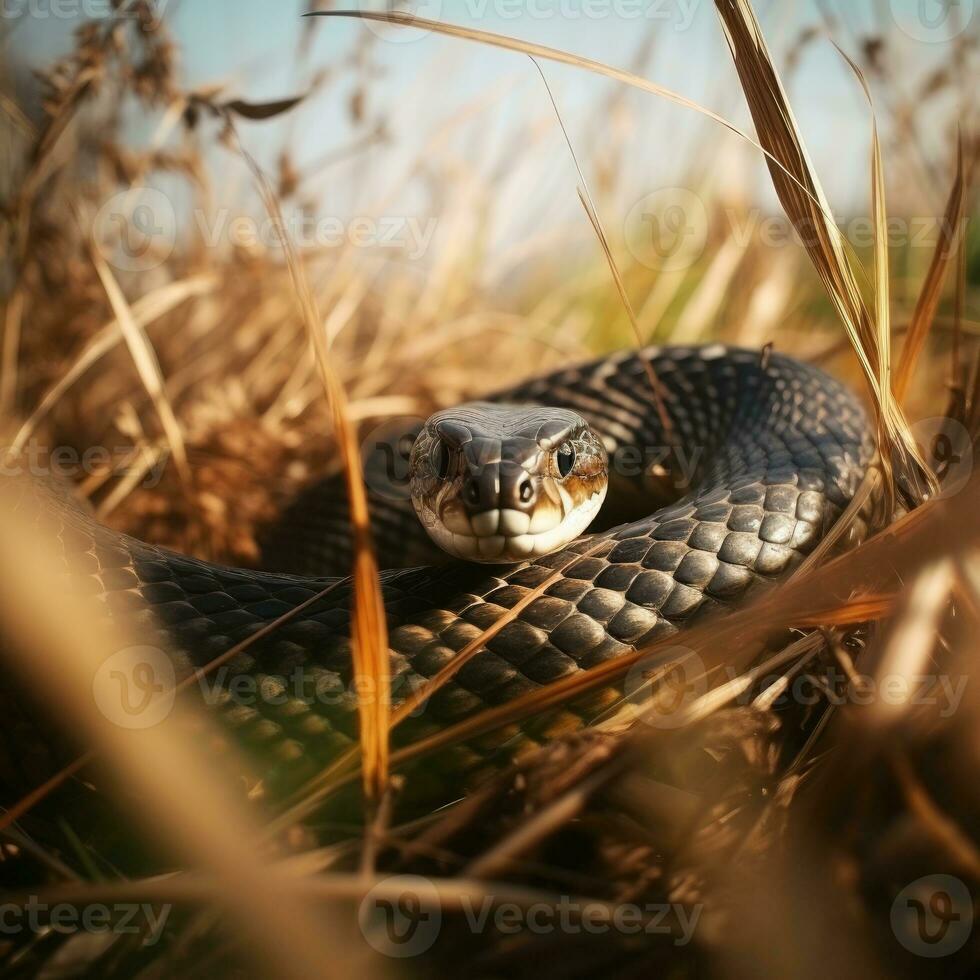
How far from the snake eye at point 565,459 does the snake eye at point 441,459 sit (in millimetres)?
340

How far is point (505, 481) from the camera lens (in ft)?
6.86

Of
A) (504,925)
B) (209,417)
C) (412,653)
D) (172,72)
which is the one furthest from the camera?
(209,417)

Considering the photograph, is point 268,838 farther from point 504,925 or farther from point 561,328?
point 561,328

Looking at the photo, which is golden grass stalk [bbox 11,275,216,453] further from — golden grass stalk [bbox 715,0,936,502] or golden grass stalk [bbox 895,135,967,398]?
golden grass stalk [bbox 895,135,967,398]

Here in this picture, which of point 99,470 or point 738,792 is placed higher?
point 99,470

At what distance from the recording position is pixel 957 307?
81.8 inches

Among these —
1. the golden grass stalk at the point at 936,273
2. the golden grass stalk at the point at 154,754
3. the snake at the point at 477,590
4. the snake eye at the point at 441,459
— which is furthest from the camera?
the snake eye at the point at 441,459

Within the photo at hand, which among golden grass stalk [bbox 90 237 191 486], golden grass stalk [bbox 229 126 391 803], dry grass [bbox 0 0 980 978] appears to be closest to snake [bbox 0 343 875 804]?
dry grass [bbox 0 0 980 978]

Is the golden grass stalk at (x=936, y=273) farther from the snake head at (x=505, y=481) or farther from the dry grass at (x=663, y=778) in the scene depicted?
the snake head at (x=505, y=481)

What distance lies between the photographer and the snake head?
2.09 meters

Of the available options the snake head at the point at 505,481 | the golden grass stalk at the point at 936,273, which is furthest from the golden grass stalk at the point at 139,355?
the golden grass stalk at the point at 936,273

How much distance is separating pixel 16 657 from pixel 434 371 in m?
3.86

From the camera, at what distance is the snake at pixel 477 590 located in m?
1.91

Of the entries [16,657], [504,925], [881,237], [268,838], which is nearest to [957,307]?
[881,237]
